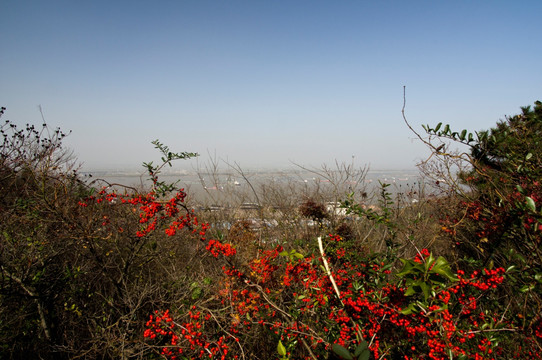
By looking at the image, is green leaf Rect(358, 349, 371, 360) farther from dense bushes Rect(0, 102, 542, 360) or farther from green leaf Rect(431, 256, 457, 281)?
green leaf Rect(431, 256, 457, 281)

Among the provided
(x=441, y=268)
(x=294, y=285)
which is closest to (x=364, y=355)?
(x=441, y=268)

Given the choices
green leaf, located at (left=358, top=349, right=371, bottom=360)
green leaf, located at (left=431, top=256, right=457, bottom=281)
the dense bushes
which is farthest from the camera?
the dense bushes

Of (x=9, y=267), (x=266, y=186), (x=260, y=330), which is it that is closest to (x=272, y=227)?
(x=266, y=186)

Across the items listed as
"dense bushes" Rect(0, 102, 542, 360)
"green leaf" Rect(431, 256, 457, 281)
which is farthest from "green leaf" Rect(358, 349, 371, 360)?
"green leaf" Rect(431, 256, 457, 281)

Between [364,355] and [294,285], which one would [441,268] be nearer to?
[364,355]

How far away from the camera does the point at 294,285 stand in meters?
3.03

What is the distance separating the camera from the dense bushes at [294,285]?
1.46 metres

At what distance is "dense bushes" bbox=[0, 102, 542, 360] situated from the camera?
146 cm

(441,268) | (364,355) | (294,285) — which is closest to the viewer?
(364,355)

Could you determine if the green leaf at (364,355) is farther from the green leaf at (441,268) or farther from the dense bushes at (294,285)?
the green leaf at (441,268)

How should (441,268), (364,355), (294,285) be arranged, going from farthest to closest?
(294,285)
(441,268)
(364,355)

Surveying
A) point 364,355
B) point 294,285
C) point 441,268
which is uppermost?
point 441,268

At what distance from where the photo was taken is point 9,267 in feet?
11.9

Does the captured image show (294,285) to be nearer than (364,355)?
No
